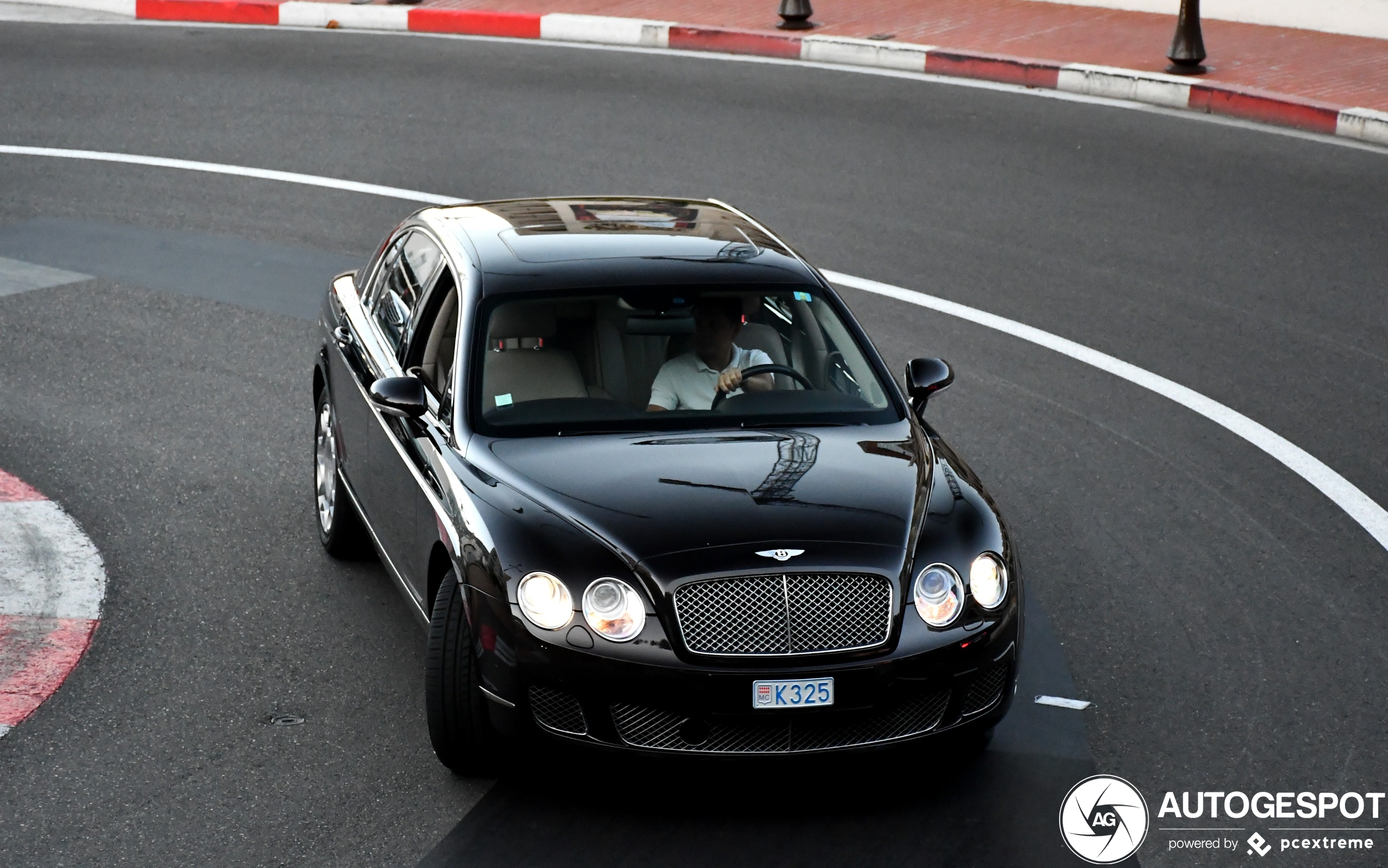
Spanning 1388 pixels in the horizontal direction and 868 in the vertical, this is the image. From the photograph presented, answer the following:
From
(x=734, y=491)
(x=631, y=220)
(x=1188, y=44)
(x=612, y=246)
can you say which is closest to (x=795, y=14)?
(x=1188, y=44)

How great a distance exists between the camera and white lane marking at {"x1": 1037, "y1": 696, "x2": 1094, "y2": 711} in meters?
6.21

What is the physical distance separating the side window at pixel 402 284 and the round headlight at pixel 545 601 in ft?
6.41

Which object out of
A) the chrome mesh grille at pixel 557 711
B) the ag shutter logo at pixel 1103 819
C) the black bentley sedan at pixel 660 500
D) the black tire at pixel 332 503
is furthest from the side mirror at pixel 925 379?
the black tire at pixel 332 503

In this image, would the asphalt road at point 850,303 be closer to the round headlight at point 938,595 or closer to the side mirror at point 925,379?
the round headlight at point 938,595

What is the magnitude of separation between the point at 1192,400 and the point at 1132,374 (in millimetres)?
490

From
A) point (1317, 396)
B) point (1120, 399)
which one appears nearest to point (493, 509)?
point (1120, 399)

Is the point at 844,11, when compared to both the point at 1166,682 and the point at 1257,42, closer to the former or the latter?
the point at 1257,42

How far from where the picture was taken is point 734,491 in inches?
221

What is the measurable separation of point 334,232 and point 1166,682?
8029mm

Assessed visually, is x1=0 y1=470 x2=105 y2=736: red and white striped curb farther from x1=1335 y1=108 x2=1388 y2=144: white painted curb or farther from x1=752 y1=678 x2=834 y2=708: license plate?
x1=1335 y1=108 x2=1388 y2=144: white painted curb

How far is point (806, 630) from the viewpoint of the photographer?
17.1 ft

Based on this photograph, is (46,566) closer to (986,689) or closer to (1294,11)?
(986,689)

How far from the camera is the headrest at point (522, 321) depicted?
20.9ft

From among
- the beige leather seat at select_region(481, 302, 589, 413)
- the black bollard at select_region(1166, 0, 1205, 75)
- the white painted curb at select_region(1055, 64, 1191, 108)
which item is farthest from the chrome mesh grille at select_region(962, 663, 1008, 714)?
the black bollard at select_region(1166, 0, 1205, 75)
